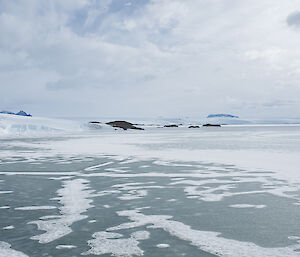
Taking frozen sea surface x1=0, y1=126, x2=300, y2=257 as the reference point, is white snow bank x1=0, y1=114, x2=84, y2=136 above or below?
above

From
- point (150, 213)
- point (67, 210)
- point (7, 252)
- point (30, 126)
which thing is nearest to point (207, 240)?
point (150, 213)

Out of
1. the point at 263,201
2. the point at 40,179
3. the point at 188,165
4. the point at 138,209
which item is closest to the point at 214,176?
the point at 188,165

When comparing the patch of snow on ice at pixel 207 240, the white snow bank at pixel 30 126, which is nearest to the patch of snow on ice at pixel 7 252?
the patch of snow on ice at pixel 207 240

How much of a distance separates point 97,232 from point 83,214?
0.78 meters

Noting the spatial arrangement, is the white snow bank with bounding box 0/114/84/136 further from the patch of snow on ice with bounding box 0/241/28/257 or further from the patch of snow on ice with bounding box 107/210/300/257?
the patch of snow on ice with bounding box 0/241/28/257

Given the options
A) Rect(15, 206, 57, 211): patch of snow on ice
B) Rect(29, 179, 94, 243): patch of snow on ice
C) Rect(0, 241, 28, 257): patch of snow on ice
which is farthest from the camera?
Rect(15, 206, 57, 211): patch of snow on ice

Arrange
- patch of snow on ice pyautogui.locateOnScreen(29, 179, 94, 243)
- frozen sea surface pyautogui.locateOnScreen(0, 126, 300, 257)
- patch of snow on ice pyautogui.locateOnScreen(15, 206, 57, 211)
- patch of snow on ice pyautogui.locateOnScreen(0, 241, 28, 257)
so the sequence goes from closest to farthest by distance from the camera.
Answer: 1. patch of snow on ice pyautogui.locateOnScreen(0, 241, 28, 257)
2. frozen sea surface pyautogui.locateOnScreen(0, 126, 300, 257)
3. patch of snow on ice pyautogui.locateOnScreen(29, 179, 94, 243)
4. patch of snow on ice pyautogui.locateOnScreen(15, 206, 57, 211)

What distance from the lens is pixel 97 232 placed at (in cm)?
342

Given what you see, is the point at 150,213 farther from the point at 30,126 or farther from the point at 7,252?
the point at 30,126

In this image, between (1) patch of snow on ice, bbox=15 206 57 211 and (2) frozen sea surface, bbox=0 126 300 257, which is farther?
(1) patch of snow on ice, bbox=15 206 57 211

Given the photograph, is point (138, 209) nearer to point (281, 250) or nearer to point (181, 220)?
point (181, 220)

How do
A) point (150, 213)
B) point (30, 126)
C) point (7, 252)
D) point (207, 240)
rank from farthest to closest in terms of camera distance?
point (30, 126)
point (150, 213)
point (207, 240)
point (7, 252)

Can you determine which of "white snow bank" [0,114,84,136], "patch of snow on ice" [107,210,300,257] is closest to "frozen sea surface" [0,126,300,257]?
"patch of snow on ice" [107,210,300,257]

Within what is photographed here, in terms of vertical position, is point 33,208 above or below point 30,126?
below
